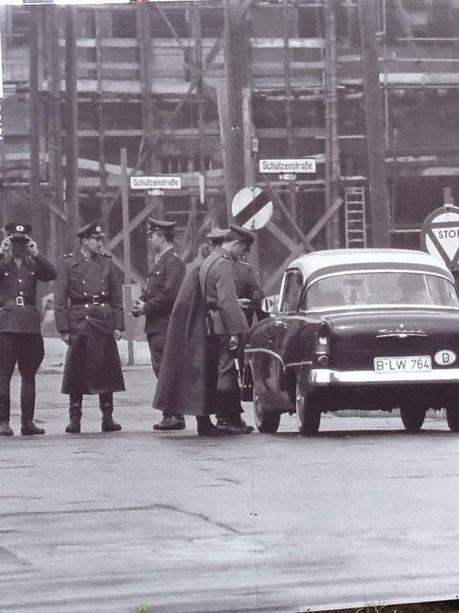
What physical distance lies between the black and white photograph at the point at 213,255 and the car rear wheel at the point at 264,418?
1094mm

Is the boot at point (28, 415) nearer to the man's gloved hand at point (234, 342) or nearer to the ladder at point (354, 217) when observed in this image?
the man's gloved hand at point (234, 342)

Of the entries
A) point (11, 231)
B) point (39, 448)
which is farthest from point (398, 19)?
point (39, 448)

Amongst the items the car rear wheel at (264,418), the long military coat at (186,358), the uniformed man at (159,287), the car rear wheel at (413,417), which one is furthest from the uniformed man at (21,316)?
the car rear wheel at (413,417)

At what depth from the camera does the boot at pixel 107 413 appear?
31.6ft

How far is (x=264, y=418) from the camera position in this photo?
11539mm

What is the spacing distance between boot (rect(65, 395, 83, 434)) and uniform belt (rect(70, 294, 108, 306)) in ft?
1.99

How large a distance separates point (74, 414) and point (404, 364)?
2.01 m

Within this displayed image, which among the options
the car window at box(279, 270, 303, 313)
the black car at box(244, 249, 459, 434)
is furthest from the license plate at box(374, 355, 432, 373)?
the car window at box(279, 270, 303, 313)

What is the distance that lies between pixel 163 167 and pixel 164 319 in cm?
89

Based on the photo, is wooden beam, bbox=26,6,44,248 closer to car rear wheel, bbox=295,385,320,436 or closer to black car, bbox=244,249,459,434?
black car, bbox=244,249,459,434

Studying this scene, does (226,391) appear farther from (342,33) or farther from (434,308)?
(342,33)

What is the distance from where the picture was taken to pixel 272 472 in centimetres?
896

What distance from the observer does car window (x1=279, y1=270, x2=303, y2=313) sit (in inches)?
362

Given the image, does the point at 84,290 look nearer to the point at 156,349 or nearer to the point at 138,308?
the point at 156,349
